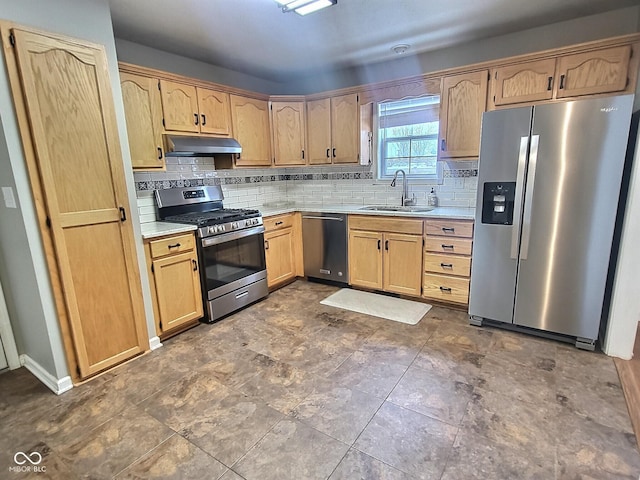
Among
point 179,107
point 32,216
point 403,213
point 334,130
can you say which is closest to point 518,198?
point 403,213

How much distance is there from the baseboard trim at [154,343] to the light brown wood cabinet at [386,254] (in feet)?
6.58

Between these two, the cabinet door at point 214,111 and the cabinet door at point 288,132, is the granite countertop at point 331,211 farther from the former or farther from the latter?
the cabinet door at point 214,111

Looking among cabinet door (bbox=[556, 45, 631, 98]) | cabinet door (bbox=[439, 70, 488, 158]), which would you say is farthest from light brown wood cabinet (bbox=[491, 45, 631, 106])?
cabinet door (bbox=[439, 70, 488, 158])

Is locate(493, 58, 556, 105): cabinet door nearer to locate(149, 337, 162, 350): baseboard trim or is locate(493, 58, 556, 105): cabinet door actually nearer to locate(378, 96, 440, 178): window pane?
locate(378, 96, 440, 178): window pane

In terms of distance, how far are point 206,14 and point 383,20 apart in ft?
4.49

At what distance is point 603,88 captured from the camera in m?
2.54

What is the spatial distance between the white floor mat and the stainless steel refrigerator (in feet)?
2.27

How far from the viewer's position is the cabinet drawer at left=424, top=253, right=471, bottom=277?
3061 millimetres

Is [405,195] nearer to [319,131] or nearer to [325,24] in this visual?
[319,131]

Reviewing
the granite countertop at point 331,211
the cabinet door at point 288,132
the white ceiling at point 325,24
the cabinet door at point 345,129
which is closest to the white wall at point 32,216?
the granite countertop at point 331,211

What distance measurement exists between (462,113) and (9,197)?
3.46 metres

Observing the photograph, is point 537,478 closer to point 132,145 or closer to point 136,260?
point 136,260

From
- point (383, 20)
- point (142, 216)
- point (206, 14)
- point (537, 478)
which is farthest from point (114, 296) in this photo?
point (383, 20)

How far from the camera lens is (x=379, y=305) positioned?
A: 339cm
